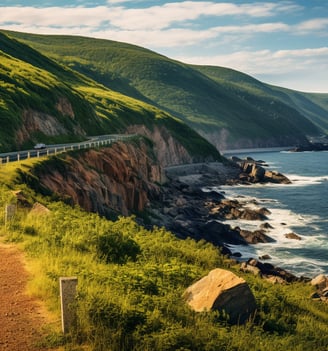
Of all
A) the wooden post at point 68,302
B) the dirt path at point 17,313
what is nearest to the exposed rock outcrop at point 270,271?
the dirt path at point 17,313

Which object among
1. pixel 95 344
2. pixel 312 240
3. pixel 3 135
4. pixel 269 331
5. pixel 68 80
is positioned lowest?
pixel 312 240

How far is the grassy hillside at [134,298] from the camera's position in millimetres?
9938

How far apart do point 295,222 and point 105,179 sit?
2778cm

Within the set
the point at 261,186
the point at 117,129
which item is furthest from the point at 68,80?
the point at 261,186

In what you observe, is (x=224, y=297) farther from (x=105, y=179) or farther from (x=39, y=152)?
(x=105, y=179)

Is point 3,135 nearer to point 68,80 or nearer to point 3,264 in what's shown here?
point 3,264

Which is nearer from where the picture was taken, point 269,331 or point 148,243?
point 269,331

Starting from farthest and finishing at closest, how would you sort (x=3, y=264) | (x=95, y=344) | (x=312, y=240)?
(x=312, y=240) < (x=3, y=264) < (x=95, y=344)

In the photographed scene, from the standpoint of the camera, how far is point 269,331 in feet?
41.2

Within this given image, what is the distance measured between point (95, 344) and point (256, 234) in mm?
44809

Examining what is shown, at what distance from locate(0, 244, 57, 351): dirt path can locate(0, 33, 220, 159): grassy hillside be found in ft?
130

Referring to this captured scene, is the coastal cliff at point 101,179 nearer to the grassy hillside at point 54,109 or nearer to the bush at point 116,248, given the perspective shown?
the grassy hillside at point 54,109

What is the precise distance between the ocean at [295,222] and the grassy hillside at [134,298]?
25.8 m

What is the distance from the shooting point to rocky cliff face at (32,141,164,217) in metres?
36.6
